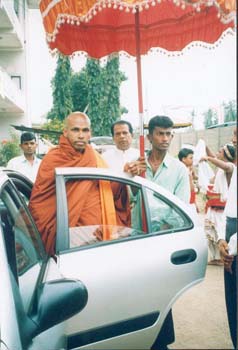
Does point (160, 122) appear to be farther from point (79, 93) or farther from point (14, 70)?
point (14, 70)

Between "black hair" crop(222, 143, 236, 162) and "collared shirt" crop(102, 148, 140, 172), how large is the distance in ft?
1.49

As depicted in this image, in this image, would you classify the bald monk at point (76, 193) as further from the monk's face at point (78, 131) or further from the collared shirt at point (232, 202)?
the collared shirt at point (232, 202)

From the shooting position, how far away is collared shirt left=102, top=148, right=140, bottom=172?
1505 mm

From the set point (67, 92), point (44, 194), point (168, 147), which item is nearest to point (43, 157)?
point (44, 194)

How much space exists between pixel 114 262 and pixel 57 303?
35 cm

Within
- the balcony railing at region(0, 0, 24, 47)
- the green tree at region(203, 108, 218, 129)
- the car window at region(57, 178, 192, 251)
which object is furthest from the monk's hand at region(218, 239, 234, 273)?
the balcony railing at region(0, 0, 24, 47)

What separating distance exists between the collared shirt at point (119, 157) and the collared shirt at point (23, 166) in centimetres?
27

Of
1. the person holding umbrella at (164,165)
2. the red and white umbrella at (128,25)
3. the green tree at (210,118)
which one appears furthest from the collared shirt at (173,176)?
the green tree at (210,118)

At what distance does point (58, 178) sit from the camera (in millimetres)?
1312

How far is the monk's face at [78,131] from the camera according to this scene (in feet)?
4.59

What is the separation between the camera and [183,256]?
1.32 metres

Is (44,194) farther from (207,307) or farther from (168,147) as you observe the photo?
(207,307)

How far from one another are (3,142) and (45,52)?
14.4 inches

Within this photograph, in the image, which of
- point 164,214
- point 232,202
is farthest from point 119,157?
point 232,202
